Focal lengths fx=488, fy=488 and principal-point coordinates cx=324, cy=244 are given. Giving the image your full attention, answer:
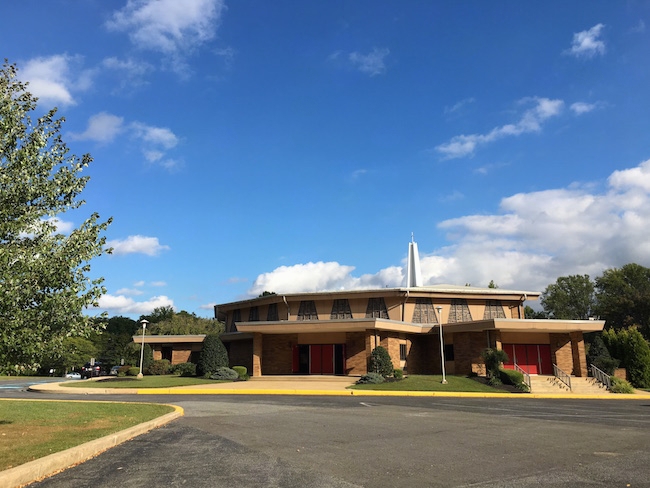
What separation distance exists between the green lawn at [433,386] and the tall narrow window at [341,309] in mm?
8460

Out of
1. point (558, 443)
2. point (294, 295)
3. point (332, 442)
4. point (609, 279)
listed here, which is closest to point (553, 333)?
point (294, 295)

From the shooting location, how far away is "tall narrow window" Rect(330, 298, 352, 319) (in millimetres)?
35969

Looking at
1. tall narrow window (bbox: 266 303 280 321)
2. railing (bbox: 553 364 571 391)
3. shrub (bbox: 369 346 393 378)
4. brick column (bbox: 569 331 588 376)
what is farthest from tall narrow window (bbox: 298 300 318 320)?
brick column (bbox: 569 331 588 376)

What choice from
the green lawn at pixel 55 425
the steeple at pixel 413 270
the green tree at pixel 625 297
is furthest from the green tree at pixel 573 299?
the green lawn at pixel 55 425

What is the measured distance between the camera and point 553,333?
33.3 meters

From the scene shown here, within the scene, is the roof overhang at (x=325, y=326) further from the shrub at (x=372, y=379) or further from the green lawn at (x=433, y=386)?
the green lawn at (x=433, y=386)

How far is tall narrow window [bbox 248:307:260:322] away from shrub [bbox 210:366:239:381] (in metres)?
8.49

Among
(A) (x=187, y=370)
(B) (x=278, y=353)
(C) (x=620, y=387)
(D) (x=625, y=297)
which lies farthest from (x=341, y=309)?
(D) (x=625, y=297)

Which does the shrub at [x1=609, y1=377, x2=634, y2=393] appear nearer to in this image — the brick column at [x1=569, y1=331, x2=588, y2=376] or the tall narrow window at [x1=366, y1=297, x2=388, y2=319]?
the brick column at [x1=569, y1=331, x2=588, y2=376]

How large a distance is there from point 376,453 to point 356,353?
2415 centimetres

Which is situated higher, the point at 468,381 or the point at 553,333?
the point at 553,333

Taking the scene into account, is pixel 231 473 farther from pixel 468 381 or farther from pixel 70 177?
pixel 468 381

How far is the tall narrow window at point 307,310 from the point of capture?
36531 millimetres

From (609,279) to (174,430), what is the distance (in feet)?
288
